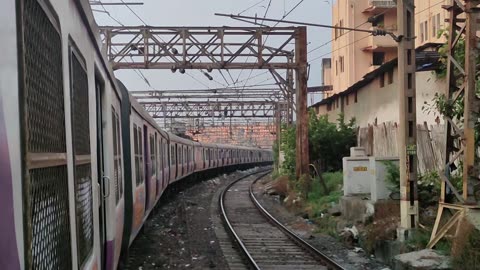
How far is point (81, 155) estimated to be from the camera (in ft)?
11.3

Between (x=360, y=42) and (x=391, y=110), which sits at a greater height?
(x=360, y=42)

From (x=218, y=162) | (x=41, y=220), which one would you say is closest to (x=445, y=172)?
(x=41, y=220)

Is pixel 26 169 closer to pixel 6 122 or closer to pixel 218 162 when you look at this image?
pixel 6 122

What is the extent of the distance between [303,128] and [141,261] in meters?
10.7

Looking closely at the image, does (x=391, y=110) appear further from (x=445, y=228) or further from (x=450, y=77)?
(x=445, y=228)

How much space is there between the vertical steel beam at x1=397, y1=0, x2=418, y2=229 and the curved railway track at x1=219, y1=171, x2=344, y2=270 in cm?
147

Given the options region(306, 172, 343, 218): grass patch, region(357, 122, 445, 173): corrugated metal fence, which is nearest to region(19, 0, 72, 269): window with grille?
region(357, 122, 445, 173): corrugated metal fence

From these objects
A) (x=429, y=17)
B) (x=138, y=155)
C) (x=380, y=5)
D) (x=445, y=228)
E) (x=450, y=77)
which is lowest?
(x=445, y=228)

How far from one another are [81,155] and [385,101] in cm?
1791

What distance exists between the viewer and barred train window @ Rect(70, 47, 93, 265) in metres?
3.12

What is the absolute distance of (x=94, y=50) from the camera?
4.55 metres

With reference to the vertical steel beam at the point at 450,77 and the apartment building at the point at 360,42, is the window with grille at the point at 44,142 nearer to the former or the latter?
the vertical steel beam at the point at 450,77

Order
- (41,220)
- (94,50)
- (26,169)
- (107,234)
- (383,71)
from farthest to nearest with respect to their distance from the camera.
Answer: (383,71)
(107,234)
(94,50)
(41,220)
(26,169)

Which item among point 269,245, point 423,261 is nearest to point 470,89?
point 423,261
